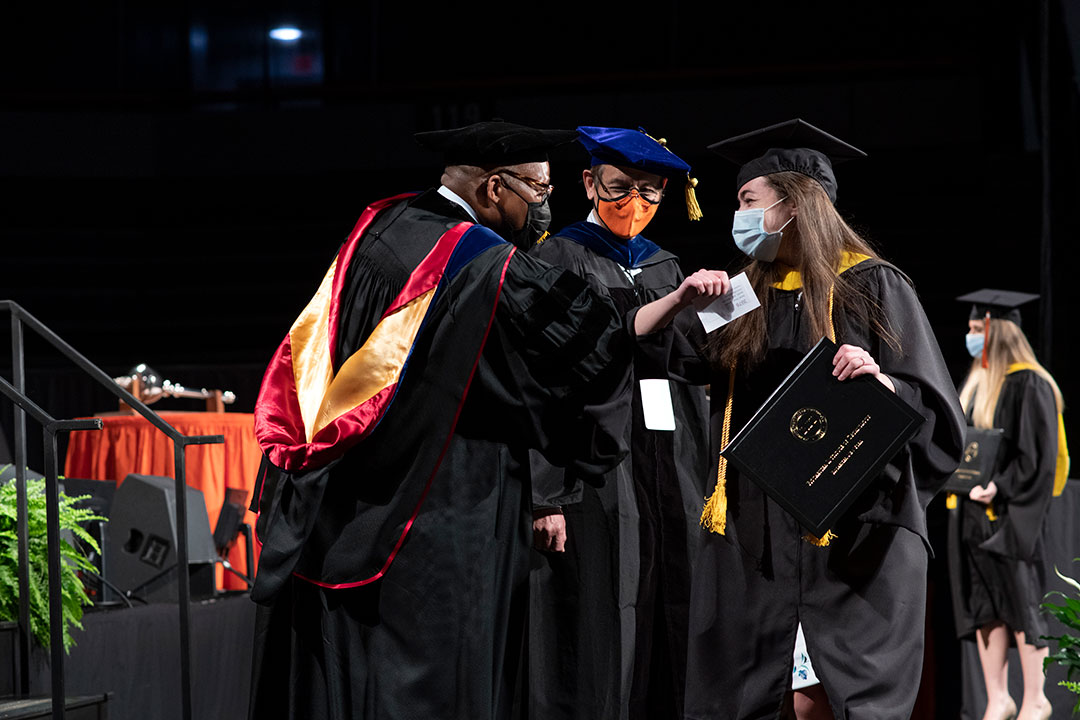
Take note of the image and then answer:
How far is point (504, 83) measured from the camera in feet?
30.1

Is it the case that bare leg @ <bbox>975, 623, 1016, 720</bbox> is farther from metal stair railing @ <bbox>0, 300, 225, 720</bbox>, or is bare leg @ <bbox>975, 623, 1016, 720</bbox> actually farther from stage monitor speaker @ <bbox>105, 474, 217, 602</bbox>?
metal stair railing @ <bbox>0, 300, 225, 720</bbox>

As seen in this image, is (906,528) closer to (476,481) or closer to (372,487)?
(476,481)

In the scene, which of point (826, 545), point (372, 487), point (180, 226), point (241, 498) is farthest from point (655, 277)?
point (180, 226)

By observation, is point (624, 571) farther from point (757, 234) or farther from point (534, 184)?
point (534, 184)

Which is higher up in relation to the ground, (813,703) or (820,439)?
(820,439)

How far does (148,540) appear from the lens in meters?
4.34

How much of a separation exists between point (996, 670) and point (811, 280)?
145 inches

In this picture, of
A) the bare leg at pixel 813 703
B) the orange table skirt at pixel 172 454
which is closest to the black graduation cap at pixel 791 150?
the bare leg at pixel 813 703

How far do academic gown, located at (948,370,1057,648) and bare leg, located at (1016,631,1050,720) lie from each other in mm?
67

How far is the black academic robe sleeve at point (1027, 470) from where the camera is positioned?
5422mm

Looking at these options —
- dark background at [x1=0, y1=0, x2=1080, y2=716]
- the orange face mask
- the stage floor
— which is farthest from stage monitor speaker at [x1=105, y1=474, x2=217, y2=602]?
dark background at [x1=0, y1=0, x2=1080, y2=716]

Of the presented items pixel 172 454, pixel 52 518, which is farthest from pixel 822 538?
pixel 172 454

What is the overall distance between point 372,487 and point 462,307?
377mm

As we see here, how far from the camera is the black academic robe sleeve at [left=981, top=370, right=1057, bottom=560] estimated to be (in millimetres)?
5422
